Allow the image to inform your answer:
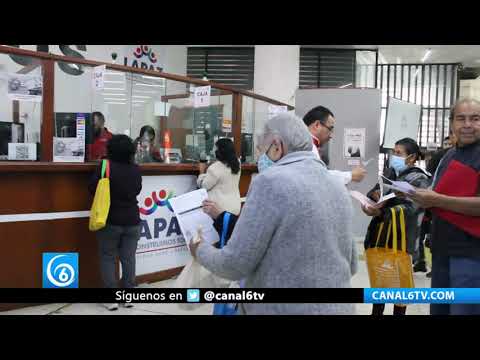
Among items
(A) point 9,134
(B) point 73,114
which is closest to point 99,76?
(B) point 73,114

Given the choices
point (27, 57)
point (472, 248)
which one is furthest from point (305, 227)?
point (27, 57)

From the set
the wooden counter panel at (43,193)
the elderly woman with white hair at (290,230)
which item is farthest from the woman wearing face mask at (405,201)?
the wooden counter panel at (43,193)

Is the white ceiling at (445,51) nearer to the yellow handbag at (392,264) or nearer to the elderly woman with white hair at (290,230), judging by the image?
the elderly woman with white hair at (290,230)

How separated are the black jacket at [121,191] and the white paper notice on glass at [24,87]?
0.72 metres

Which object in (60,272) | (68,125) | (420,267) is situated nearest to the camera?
(60,272)

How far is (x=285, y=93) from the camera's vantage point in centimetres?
724

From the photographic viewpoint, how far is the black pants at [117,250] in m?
3.22

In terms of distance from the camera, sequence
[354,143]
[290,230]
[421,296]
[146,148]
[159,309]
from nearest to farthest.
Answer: [290,230] → [421,296] → [159,309] → [146,148] → [354,143]

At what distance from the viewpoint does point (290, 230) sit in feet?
4.07

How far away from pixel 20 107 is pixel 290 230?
2774mm

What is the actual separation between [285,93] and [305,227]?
20.4 feet

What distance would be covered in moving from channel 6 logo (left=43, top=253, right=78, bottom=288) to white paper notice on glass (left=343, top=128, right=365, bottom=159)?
14.6 ft

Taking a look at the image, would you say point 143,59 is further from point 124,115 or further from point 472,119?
point 472,119
